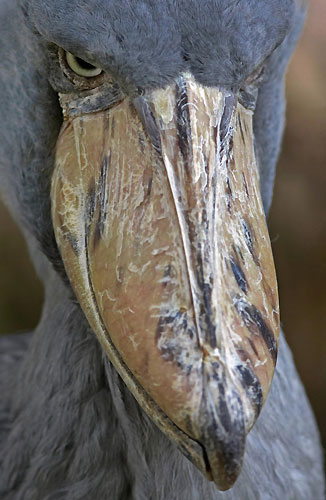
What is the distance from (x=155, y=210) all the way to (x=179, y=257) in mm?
88

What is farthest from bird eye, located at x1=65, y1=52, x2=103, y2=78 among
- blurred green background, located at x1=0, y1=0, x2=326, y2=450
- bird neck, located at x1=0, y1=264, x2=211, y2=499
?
blurred green background, located at x1=0, y1=0, x2=326, y2=450

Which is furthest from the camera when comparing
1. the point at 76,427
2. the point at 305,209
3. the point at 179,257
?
the point at 305,209

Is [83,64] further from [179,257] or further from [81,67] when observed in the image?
[179,257]

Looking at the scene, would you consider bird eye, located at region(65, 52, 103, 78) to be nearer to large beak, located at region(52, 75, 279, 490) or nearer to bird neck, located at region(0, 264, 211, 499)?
large beak, located at region(52, 75, 279, 490)

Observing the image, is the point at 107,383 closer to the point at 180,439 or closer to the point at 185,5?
the point at 180,439

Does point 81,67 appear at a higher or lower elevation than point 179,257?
higher

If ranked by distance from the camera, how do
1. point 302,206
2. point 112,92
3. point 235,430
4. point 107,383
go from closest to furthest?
1. point 235,430
2. point 112,92
3. point 107,383
4. point 302,206

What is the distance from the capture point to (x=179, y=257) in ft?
3.97

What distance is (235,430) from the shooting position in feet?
3.69

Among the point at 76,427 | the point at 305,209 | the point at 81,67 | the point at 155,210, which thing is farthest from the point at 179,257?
the point at 305,209

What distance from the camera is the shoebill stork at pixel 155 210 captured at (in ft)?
3.84

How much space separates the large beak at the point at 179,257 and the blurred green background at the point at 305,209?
73.0 inches

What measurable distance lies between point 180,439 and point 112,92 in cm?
51

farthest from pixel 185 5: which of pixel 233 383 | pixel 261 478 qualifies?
pixel 261 478
